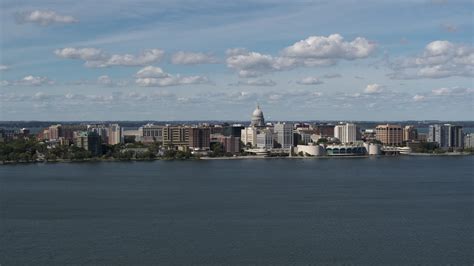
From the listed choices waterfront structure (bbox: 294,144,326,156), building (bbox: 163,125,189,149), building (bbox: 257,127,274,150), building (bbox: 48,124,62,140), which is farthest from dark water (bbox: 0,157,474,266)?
building (bbox: 48,124,62,140)

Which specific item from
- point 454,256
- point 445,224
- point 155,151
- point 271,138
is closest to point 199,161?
point 155,151

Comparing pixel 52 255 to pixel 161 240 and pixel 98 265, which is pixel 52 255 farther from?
pixel 161 240

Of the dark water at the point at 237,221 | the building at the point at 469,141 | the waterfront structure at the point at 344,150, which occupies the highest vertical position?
the building at the point at 469,141

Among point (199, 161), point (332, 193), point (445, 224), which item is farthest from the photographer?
point (199, 161)

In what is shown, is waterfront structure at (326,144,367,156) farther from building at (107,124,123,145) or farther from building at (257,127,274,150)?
building at (107,124,123,145)

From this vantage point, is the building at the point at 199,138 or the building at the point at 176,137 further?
the building at the point at 176,137

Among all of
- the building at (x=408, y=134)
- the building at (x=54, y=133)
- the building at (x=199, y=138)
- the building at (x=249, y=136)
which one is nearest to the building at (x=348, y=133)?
the building at (x=408, y=134)

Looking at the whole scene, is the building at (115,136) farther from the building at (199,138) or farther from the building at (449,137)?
the building at (449,137)
